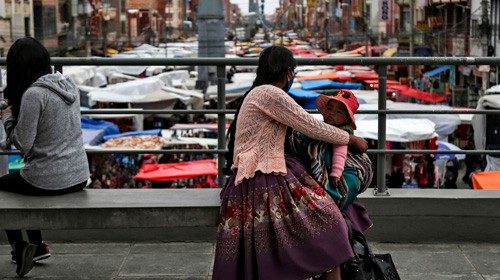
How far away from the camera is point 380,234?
6367 millimetres

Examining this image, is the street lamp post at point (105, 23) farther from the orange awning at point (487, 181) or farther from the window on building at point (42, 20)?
the orange awning at point (487, 181)

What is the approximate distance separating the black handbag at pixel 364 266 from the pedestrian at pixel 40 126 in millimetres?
1664

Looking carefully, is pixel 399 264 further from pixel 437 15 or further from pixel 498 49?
pixel 437 15

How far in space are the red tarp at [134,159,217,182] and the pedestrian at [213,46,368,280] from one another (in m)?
9.39

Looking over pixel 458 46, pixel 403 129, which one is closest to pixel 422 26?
pixel 458 46

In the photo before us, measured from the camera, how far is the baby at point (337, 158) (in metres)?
4.66

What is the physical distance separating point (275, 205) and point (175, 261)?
158 cm

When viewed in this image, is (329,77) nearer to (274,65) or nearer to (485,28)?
(485,28)

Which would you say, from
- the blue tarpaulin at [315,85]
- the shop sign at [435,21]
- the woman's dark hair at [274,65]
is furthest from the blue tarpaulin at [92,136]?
the shop sign at [435,21]

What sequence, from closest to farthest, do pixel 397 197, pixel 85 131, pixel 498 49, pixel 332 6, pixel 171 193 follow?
pixel 171 193
pixel 397 197
pixel 85 131
pixel 498 49
pixel 332 6

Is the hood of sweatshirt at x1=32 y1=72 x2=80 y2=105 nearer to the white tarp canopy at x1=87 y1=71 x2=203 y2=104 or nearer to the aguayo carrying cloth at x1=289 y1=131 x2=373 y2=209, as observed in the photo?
the aguayo carrying cloth at x1=289 y1=131 x2=373 y2=209

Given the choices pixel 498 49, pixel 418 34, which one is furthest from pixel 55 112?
pixel 418 34

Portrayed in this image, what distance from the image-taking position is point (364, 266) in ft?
15.5

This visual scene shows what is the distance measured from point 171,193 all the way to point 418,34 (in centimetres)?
5015
